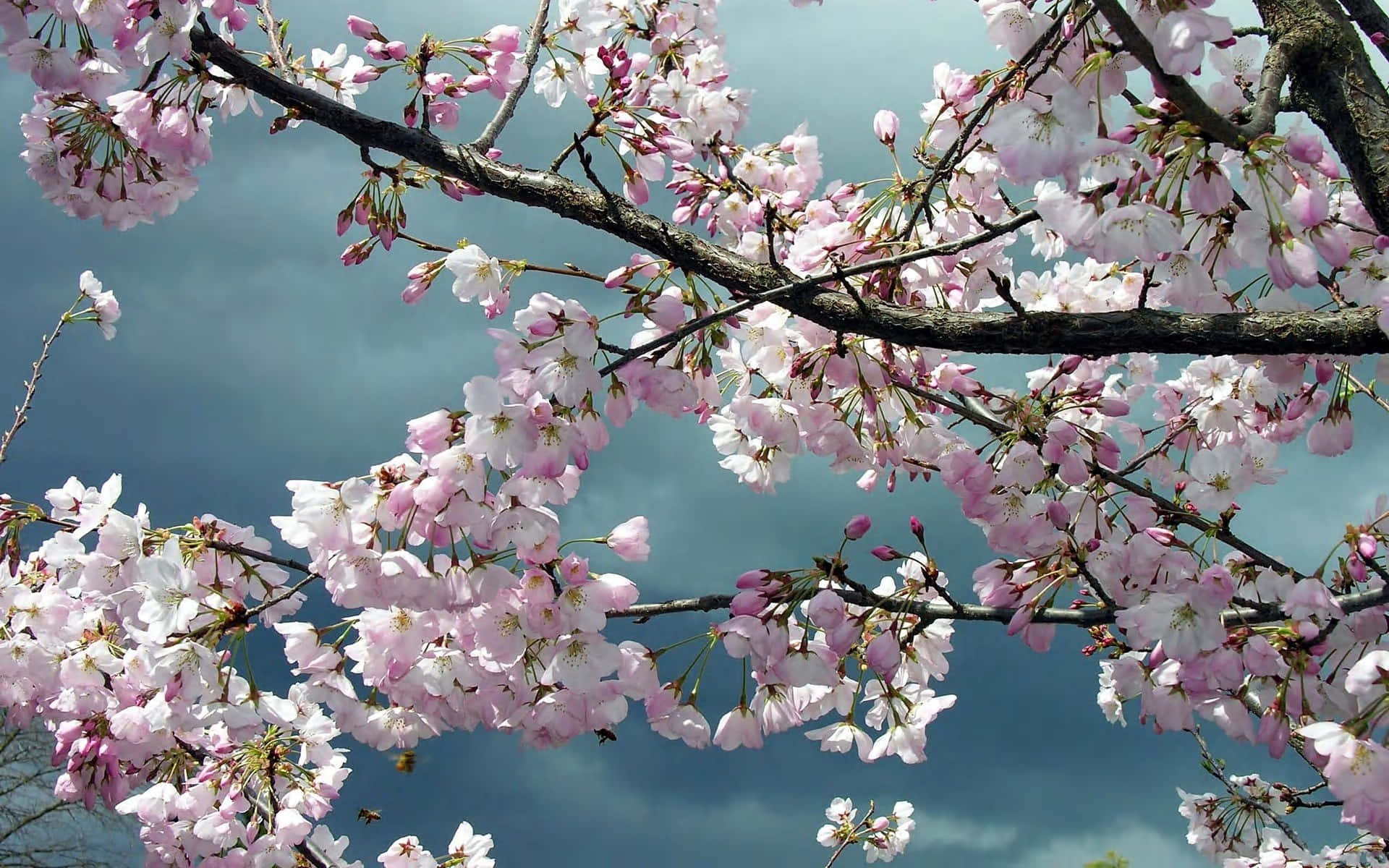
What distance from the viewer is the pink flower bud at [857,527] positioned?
7.13ft

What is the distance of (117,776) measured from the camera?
8.84 ft

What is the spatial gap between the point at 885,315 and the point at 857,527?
496 mm

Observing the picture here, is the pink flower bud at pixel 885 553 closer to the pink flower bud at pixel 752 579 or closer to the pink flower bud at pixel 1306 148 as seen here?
the pink flower bud at pixel 752 579

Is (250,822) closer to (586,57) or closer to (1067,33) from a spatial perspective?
(586,57)

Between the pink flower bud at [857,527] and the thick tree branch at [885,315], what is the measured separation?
42cm

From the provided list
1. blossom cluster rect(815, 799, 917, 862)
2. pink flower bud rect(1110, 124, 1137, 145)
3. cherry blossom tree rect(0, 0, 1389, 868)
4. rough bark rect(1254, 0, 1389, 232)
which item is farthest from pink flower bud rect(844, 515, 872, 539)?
blossom cluster rect(815, 799, 917, 862)

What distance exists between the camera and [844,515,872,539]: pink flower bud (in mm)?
2174

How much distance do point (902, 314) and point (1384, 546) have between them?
4.41 ft

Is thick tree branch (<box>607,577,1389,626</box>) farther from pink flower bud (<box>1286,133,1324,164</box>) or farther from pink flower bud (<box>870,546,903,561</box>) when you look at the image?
pink flower bud (<box>1286,133,1324,164</box>)

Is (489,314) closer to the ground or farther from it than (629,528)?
farther from it

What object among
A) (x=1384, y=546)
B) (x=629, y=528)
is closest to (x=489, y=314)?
(x=629, y=528)

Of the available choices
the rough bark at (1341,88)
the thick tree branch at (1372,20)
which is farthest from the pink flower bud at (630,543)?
the thick tree branch at (1372,20)

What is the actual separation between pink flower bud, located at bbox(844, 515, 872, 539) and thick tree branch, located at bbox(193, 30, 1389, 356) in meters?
0.42

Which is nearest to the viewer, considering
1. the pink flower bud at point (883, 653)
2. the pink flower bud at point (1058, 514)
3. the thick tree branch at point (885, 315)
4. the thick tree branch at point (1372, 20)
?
the thick tree branch at point (885, 315)
